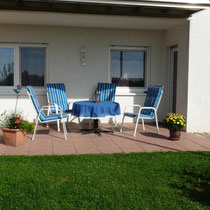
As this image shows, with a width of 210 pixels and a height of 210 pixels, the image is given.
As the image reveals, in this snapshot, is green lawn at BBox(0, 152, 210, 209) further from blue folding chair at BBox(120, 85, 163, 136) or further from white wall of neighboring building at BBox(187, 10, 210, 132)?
white wall of neighboring building at BBox(187, 10, 210, 132)

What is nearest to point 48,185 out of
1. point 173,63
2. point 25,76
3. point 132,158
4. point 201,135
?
point 132,158

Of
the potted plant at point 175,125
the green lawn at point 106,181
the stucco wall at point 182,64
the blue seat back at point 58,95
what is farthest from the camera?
the blue seat back at point 58,95

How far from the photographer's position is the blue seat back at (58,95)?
802 cm

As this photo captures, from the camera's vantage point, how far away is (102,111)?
6.63 m

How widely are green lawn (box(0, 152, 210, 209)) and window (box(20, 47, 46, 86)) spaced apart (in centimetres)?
404

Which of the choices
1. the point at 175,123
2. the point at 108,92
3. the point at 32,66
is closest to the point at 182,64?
the point at 175,123

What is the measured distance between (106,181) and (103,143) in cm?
218

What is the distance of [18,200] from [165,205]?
164 centimetres

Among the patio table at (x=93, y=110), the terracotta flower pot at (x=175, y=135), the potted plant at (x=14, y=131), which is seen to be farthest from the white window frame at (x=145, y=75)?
the potted plant at (x=14, y=131)

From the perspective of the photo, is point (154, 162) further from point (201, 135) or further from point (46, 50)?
point (46, 50)

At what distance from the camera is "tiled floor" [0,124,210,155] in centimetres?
554

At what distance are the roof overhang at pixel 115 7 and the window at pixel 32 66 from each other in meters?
2.03

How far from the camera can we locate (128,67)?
9211 millimetres

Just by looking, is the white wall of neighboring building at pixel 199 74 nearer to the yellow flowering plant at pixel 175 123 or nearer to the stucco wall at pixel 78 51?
the yellow flowering plant at pixel 175 123
